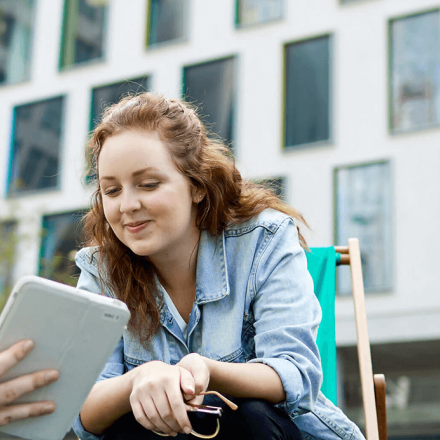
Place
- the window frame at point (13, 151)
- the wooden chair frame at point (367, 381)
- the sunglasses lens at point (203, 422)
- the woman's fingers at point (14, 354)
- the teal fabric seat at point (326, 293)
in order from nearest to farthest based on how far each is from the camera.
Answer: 1. the woman's fingers at point (14, 354)
2. the sunglasses lens at point (203, 422)
3. the wooden chair frame at point (367, 381)
4. the teal fabric seat at point (326, 293)
5. the window frame at point (13, 151)

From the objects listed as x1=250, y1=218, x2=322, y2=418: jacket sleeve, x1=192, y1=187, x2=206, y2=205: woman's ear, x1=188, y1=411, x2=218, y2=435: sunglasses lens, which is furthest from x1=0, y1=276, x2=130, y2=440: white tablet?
x1=192, y1=187, x2=206, y2=205: woman's ear

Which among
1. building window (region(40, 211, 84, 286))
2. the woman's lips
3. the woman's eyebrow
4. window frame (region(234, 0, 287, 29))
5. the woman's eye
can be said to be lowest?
the woman's lips

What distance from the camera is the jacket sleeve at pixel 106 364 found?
1.72 meters

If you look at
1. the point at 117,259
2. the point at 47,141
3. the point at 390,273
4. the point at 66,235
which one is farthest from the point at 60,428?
the point at 47,141

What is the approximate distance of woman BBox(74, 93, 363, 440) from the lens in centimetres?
159

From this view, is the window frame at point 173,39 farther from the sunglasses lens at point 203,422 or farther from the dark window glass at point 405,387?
the sunglasses lens at point 203,422

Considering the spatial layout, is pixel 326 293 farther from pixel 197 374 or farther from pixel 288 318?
pixel 197 374

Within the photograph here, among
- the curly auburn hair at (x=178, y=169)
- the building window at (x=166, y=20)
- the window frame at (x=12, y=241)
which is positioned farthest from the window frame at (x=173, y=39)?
the curly auburn hair at (x=178, y=169)

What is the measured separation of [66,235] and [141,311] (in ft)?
39.2

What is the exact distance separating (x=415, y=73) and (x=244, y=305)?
10088mm

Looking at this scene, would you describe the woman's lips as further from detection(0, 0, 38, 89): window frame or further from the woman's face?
detection(0, 0, 38, 89): window frame

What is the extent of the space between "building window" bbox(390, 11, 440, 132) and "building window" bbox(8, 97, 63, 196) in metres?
6.63

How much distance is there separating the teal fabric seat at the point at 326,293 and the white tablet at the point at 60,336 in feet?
4.18

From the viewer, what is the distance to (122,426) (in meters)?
1.58
